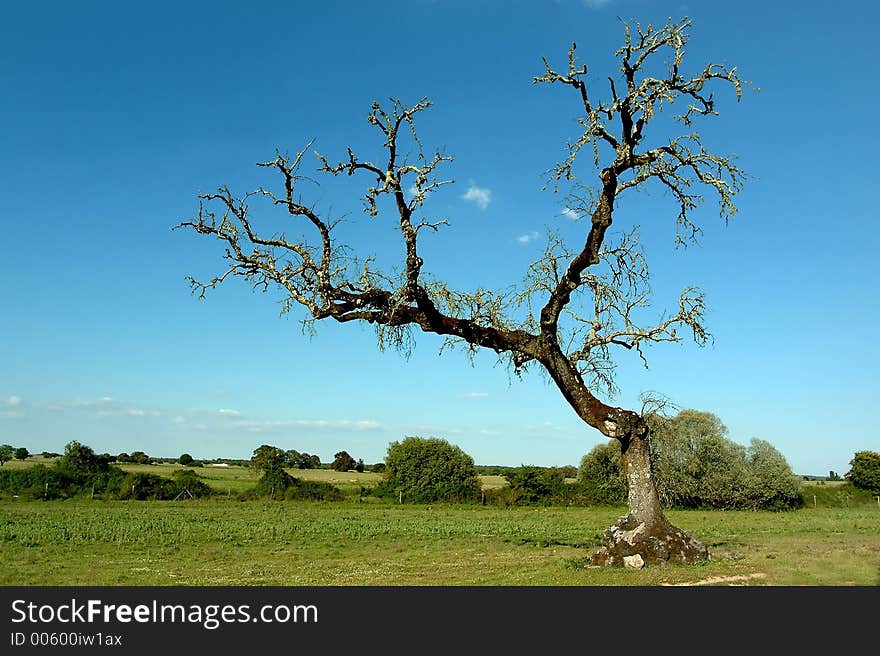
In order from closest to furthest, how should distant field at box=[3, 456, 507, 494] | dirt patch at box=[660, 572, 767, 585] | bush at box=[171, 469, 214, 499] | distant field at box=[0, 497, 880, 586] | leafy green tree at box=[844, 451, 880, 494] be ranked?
dirt patch at box=[660, 572, 767, 585]
distant field at box=[0, 497, 880, 586]
bush at box=[171, 469, 214, 499]
distant field at box=[3, 456, 507, 494]
leafy green tree at box=[844, 451, 880, 494]

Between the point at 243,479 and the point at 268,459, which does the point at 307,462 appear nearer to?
the point at 243,479

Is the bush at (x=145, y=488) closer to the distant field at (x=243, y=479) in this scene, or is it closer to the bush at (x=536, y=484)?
the distant field at (x=243, y=479)

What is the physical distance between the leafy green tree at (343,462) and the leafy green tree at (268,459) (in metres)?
54.2

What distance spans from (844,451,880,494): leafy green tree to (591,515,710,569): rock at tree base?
71074 millimetres

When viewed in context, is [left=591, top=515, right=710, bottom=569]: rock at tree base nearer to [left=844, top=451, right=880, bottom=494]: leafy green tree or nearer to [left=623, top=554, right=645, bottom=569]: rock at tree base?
[left=623, top=554, right=645, bottom=569]: rock at tree base

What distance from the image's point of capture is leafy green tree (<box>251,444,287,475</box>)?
209ft

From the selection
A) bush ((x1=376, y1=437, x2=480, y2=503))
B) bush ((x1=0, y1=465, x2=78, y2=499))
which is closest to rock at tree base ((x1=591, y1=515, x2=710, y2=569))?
bush ((x1=376, y1=437, x2=480, y2=503))

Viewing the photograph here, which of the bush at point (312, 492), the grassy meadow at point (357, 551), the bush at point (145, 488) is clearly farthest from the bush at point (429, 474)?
the bush at point (145, 488)

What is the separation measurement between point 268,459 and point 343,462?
5824cm

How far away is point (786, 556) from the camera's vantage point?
19.4m

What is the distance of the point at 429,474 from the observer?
67000mm
